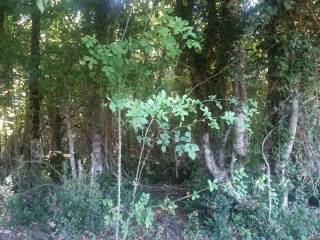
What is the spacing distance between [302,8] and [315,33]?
38cm

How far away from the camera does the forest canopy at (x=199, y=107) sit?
16.3 ft

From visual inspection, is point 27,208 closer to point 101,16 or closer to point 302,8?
point 101,16

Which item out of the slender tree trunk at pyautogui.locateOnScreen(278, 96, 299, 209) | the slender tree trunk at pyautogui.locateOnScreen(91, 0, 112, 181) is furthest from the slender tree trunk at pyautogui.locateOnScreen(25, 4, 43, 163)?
the slender tree trunk at pyautogui.locateOnScreen(278, 96, 299, 209)

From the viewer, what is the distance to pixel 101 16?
596cm

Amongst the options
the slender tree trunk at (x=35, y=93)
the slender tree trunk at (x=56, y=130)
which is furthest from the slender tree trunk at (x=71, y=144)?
the slender tree trunk at (x=56, y=130)

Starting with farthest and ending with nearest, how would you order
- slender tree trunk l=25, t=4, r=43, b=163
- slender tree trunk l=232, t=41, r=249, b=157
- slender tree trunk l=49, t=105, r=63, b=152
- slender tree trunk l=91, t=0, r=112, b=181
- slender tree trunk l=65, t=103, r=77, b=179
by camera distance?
slender tree trunk l=49, t=105, r=63, b=152, slender tree trunk l=91, t=0, r=112, b=181, slender tree trunk l=25, t=4, r=43, b=163, slender tree trunk l=65, t=103, r=77, b=179, slender tree trunk l=232, t=41, r=249, b=157

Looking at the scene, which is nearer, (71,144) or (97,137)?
(71,144)

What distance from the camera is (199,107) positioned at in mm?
5785

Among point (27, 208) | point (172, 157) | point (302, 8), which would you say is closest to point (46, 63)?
point (27, 208)

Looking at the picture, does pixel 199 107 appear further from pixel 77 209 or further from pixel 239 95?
pixel 77 209

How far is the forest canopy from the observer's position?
196 inches

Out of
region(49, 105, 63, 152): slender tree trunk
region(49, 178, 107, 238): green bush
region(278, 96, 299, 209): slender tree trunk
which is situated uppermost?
region(49, 105, 63, 152): slender tree trunk

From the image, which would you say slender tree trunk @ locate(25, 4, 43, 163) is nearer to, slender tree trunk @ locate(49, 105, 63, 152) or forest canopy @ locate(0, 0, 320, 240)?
forest canopy @ locate(0, 0, 320, 240)

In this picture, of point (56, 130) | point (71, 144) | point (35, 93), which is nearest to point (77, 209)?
point (71, 144)
